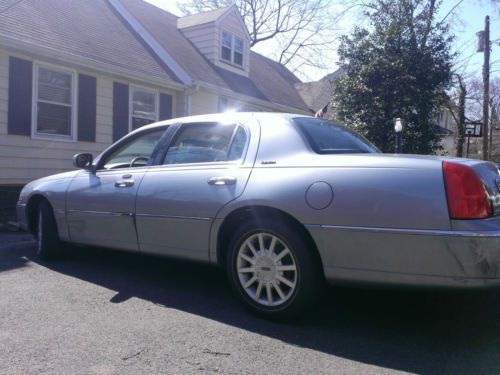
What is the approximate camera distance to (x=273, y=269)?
3420mm

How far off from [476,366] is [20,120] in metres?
8.42

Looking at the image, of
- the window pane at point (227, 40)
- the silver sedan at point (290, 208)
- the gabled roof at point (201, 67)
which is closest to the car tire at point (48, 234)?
the silver sedan at point (290, 208)

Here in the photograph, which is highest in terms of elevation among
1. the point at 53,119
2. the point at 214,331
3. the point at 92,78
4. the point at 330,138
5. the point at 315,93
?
the point at 315,93

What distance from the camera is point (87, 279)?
4.64 m

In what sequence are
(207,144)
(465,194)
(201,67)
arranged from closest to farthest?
(465,194) < (207,144) < (201,67)

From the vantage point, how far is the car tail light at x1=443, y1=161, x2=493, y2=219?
2.83 meters

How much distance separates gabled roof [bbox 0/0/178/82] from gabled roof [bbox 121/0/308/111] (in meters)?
0.83

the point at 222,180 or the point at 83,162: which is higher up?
the point at 83,162

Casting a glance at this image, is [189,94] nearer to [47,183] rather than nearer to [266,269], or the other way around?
[47,183]

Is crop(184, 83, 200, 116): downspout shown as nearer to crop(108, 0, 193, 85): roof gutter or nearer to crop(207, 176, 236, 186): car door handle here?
crop(108, 0, 193, 85): roof gutter

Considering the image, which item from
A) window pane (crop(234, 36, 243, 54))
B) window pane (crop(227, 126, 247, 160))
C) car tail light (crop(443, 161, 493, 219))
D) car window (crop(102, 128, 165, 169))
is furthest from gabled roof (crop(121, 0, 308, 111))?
car tail light (crop(443, 161, 493, 219))

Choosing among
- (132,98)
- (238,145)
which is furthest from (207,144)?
(132,98)

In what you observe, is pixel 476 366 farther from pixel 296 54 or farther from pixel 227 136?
pixel 296 54

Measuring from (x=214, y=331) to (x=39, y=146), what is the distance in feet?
23.5
